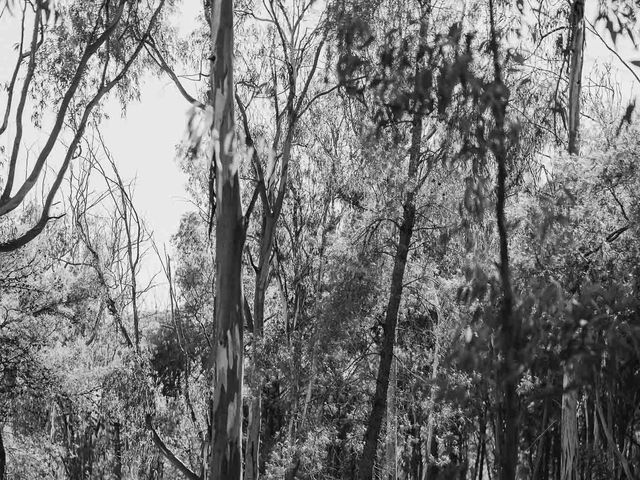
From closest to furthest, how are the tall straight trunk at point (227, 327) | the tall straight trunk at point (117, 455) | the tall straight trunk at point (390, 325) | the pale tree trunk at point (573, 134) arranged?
the tall straight trunk at point (227, 327) → the pale tree trunk at point (573, 134) → the tall straight trunk at point (390, 325) → the tall straight trunk at point (117, 455)

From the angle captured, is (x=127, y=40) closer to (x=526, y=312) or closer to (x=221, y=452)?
(x=221, y=452)

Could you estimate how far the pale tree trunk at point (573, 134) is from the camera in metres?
8.07

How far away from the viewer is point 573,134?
911 centimetres

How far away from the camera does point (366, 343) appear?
529 inches

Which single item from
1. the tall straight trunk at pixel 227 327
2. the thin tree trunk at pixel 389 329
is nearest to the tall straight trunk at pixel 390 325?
the thin tree trunk at pixel 389 329

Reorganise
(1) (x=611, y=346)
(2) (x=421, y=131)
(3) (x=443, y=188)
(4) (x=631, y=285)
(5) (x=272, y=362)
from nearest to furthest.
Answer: (1) (x=611, y=346) → (4) (x=631, y=285) → (3) (x=443, y=188) → (2) (x=421, y=131) → (5) (x=272, y=362)

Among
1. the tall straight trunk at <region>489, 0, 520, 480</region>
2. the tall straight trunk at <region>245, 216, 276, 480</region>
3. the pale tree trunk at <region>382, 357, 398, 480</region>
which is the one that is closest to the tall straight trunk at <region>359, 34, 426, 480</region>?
the pale tree trunk at <region>382, 357, 398, 480</region>

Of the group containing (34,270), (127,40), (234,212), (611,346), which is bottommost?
(611,346)

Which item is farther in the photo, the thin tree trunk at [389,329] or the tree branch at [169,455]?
the tree branch at [169,455]

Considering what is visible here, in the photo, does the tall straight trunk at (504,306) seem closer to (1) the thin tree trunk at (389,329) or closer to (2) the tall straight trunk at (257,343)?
(1) the thin tree trunk at (389,329)

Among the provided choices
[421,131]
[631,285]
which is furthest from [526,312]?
[421,131]

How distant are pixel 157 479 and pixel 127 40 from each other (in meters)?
10.6

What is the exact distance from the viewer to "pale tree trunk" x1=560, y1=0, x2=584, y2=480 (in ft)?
26.5

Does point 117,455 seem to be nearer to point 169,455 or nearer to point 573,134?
point 169,455
